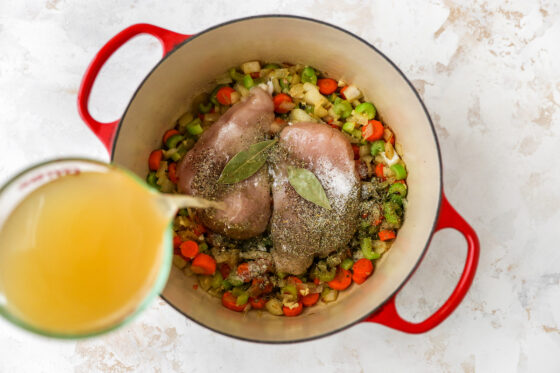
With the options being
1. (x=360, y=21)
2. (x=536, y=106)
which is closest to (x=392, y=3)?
(x=360, y=21)

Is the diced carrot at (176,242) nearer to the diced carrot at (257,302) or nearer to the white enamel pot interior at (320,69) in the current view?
the white enamel pot interior at (320,69)

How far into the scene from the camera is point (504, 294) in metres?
1.84

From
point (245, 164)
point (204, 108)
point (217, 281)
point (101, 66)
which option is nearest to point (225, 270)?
point (217, 281)

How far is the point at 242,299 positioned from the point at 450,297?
74cm

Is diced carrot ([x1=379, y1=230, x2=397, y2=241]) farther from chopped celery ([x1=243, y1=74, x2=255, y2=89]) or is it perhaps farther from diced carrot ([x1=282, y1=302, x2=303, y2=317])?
chopped celery ([x1=243, y1=74, x2=255, y2=89])

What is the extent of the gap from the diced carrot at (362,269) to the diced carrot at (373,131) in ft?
1.55

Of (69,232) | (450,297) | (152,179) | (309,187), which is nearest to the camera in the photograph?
(69,232)

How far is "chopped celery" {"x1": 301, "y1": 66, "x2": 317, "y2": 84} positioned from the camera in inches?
71.7

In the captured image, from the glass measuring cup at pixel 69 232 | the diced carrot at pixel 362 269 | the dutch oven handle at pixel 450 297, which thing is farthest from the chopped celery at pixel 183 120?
the dutch oven handle at pixel 450 297

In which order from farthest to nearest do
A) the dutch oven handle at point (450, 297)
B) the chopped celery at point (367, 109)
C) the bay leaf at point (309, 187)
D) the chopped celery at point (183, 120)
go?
the chopped celery at point (183, 120) → the chopped celery at point (367, 109) → the bay leaf at point (309, 187) → the dutch oven handle at point (450, 297)

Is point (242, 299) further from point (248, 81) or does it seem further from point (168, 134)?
point (248, 81)

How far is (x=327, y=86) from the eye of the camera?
1.84 m

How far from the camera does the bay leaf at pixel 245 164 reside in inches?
66.4

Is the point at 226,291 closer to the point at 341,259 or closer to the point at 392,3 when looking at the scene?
the point at 341,259
